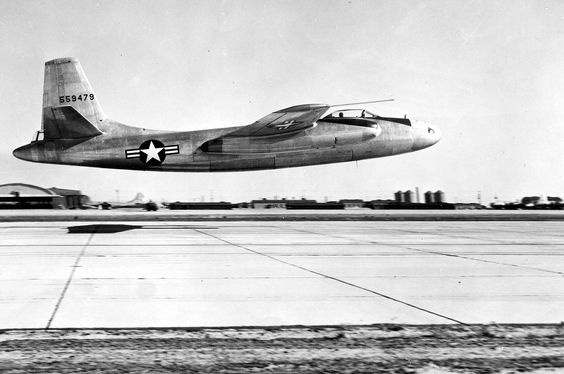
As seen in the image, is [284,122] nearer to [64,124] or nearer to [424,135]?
[424,135]

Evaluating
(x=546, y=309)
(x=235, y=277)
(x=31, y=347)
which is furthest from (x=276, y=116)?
(x=31, y=347)

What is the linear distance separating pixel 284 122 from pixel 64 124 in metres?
10.1

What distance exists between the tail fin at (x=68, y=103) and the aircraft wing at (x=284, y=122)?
6432 mm

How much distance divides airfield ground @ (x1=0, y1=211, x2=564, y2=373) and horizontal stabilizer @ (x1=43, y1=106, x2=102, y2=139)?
11.5 m

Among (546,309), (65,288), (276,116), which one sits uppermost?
(276,116)

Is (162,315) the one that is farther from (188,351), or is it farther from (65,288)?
(65,288)

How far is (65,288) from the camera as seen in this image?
7.27 metres

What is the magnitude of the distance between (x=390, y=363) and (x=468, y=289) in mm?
3900

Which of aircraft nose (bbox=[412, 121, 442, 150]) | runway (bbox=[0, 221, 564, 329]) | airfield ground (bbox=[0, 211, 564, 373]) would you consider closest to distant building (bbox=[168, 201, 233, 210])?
aircraft nose (bbox=[412, 121, 442, 150])

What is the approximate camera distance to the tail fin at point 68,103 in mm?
21859

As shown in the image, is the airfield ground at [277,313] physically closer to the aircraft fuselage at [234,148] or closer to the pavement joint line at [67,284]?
the pavement joint line at [67,284]

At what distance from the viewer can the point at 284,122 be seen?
23094 mm

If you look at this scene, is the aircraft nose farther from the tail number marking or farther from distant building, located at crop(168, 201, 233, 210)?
distant building, located at crop(168, 201, 233, 210)

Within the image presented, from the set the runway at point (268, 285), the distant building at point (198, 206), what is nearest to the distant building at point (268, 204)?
the distant building at point (198, 206)
